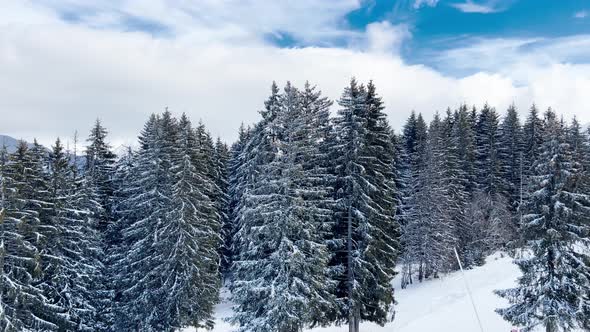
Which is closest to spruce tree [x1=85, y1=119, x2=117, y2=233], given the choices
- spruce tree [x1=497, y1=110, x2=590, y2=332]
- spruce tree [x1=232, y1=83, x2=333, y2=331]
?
spruce tree [x1=232, y1=83, x2=333, y2=331]

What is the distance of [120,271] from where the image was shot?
108 feet

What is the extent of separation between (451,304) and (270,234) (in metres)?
18.2

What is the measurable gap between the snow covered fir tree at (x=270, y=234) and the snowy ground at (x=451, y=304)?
2.50 metres

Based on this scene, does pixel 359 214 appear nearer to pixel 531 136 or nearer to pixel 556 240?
pixel 556 240

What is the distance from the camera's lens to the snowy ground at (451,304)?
2902 centimetres

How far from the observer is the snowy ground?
95.2ft

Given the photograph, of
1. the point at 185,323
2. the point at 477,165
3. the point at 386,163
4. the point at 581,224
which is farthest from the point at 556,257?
the point at 477,165

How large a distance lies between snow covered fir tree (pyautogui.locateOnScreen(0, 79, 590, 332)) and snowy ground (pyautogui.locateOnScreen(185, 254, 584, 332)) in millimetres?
2503

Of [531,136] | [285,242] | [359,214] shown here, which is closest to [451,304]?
[359,214]

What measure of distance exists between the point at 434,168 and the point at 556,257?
2795cm

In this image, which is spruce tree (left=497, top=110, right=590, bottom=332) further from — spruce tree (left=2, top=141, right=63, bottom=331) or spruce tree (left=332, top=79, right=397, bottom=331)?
spruce tree (left=2, top=141, right=63, bottom=331)

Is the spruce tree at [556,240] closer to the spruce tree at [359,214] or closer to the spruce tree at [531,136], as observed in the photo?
the spruce tree at [359,214]

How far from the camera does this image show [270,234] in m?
23.2

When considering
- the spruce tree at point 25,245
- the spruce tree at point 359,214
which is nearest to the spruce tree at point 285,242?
the spruce tree at point 359,214
